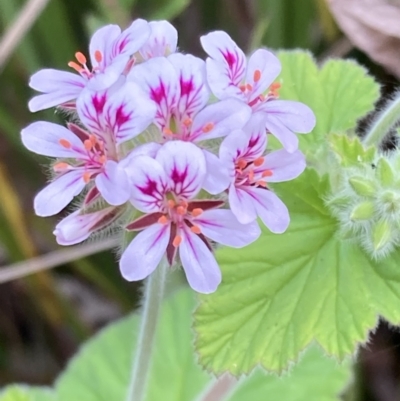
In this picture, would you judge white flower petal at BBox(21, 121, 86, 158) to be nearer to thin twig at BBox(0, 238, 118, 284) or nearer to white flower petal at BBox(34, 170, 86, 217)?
white flower petal at BBox(34, 170, 86, 217)

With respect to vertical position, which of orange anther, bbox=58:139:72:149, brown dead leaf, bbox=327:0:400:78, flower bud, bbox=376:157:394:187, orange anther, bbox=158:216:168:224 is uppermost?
brown dead leaf, bbox=327:0:400:78

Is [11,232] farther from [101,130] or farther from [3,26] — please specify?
[101,130]

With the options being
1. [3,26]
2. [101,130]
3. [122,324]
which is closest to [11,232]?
[122,324]

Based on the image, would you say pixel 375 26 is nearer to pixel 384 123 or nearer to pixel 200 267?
pixel 384 123

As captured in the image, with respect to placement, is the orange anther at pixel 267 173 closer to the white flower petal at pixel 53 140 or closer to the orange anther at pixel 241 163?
the orange anther at pixel 241 163

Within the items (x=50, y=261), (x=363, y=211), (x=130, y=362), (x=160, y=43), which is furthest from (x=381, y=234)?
(x=130, y=362)

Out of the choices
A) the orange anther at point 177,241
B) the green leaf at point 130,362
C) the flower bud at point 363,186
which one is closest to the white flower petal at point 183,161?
the orange anther at point 177,241

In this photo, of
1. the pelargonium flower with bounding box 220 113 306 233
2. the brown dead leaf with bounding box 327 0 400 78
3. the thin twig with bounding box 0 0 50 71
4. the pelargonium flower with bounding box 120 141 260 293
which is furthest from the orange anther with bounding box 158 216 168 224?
the thin twig with bounding box 0 0 50 71
